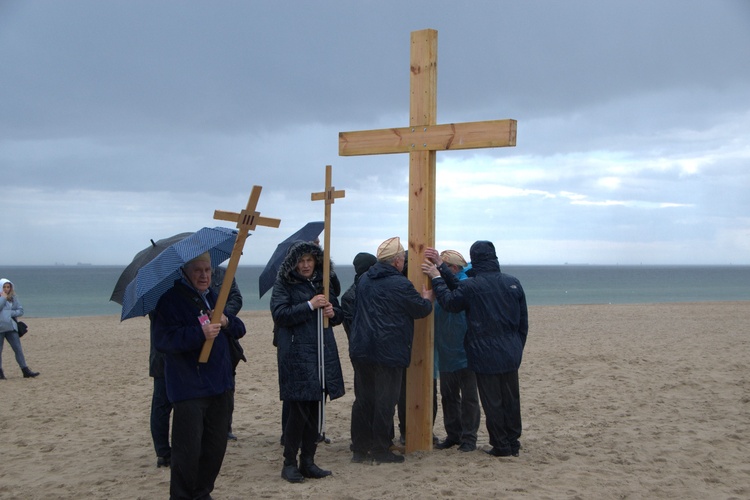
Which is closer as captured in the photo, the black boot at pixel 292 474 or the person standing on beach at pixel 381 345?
the black boot at pixel 292 474

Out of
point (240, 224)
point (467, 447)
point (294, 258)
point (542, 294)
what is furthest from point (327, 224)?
point (542, 294)

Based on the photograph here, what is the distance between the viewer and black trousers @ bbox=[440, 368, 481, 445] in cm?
626

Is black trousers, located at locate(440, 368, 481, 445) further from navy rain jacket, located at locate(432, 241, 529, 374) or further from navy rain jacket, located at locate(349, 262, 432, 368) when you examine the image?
navy rain jacket, located at locate(349, 262, 432, 368)

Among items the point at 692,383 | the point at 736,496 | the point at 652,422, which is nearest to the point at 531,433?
the point at 652,422

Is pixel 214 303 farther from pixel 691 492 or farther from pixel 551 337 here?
pixel 551 337

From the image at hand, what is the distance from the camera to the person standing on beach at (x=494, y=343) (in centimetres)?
591

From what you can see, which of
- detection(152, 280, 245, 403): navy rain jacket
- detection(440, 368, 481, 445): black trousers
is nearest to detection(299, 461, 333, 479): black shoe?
detection(152, 280, 245, 403): navy rain jacket

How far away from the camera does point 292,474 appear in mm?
5367

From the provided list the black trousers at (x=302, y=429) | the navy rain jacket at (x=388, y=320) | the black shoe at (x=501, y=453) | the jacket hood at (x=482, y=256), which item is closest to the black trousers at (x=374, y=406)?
the navy rain jacket at (x=388, y=320)

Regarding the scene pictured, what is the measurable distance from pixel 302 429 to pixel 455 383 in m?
1.65

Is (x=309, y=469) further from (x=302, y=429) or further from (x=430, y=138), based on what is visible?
(x=430, y=138)

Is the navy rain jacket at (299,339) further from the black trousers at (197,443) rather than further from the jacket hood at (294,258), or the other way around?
the black trousers at (197,443)

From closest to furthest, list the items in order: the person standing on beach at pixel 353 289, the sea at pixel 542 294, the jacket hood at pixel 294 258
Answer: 1. the jacket hood at pixel 294 258
2. the person standing on beach at pixel 353 289
3. the sea at pixel 542 294

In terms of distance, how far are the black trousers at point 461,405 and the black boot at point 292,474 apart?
1.57 metres
